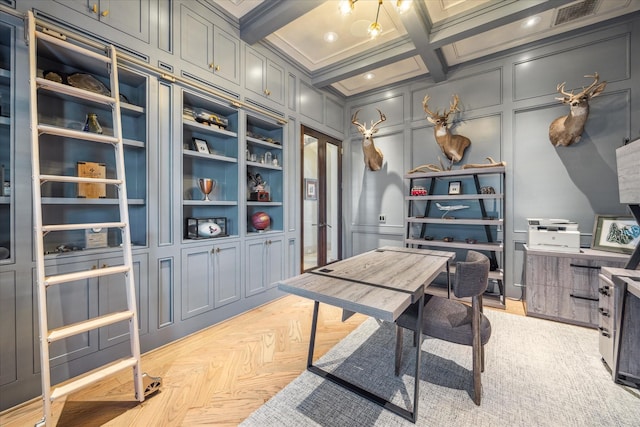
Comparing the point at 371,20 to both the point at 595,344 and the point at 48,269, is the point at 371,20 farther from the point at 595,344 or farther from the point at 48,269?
the point at 595,344

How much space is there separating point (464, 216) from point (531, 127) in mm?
1389

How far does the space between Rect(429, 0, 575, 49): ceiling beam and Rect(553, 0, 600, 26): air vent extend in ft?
1.43

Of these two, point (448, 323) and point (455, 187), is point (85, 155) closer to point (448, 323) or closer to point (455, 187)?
point (448, 323)

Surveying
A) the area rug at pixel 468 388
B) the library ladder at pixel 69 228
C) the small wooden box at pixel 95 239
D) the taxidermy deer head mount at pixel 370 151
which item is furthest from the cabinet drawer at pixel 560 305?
the small wooden box at pixel 95 239

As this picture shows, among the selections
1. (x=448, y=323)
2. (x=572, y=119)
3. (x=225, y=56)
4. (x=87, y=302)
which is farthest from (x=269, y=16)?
(x=572, y=119)

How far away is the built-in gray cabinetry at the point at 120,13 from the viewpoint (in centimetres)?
191

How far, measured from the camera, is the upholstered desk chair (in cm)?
149

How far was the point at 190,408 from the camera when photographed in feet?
5.35

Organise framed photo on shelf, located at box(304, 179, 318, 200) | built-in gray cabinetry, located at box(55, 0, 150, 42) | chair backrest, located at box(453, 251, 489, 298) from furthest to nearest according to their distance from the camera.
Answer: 1. framed photo on shelf, located at box(304, 179, 318, 200)
2. built-in gray cabinetry, located at box(55, 0, 150, 42)
3. chair backrest, located at box(453, 251, 489, 298)

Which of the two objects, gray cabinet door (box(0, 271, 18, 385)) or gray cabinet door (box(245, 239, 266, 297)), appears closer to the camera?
gray cabinet door (box(0, 271, 18, 385))

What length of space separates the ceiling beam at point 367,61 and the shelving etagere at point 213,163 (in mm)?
1678

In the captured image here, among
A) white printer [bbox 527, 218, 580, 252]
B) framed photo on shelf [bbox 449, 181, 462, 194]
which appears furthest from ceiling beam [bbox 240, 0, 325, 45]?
white printer [bbox 527, 218, 580, 252]

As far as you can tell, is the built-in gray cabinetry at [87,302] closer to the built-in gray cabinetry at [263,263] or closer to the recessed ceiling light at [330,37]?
the built-in gray cabinetry at [263,263]

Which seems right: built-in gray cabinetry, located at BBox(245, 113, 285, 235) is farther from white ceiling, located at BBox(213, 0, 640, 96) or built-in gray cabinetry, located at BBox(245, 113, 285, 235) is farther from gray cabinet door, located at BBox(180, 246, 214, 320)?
white ceiling, located at BBox(213, 0, 640, 96)
